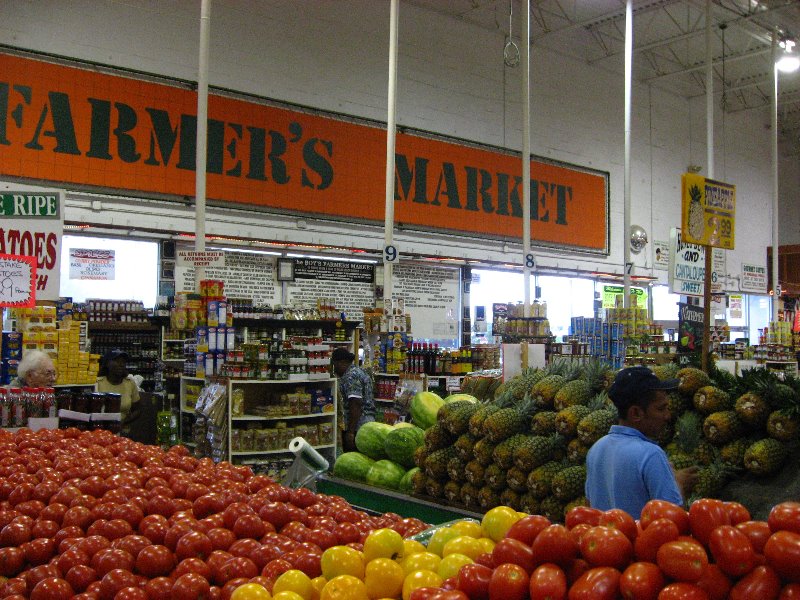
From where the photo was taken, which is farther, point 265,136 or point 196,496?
point 265,136

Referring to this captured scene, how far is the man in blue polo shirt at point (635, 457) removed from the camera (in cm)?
266

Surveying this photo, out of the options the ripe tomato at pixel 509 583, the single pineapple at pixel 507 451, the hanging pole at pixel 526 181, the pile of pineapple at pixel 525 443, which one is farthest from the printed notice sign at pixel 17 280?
the hanging pole at pixel 526 181

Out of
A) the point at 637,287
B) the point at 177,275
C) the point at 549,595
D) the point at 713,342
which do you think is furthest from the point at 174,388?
the point at 637,287

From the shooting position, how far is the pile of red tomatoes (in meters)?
2.22

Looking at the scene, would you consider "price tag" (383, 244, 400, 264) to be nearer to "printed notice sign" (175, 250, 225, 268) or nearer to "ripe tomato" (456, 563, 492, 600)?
"printed notice sign" (175, 250, 225, 268)

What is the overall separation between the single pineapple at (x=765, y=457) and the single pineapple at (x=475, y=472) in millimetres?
1317

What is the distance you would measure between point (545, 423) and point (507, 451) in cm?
25

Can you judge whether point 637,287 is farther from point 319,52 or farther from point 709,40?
point 319,52

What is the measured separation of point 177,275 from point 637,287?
1285 cm

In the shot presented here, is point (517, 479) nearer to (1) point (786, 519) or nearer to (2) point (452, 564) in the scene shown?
(2) point (452, 564)

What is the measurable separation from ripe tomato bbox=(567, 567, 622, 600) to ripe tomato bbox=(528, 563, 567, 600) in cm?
2

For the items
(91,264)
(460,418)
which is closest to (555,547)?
(460,418)

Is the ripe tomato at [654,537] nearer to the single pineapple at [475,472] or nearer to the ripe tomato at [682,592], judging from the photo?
the ripe tomato at [682,592]

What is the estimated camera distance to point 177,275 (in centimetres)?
1243
